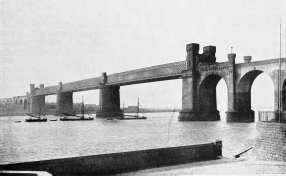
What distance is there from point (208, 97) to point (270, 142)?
38.0m

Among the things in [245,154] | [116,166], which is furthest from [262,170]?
[245,154]

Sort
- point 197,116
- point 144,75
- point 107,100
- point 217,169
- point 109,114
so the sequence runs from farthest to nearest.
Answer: point 107,100, point 109,114, point 144,75, point 197,116, point 217,169

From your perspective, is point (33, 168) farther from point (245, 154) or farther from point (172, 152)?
point (245, 154)

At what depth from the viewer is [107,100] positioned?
78.9 metres

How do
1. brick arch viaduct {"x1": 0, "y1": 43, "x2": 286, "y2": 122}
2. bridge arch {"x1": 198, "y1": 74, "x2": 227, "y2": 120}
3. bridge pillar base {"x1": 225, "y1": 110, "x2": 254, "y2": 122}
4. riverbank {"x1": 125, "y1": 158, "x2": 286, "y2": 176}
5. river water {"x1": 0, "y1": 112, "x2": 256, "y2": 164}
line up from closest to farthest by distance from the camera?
riverbank {"x1": 125, "y1": 158, "x2": 286, "y2": 176} → river water {"x1": 0, "y1": 112, "x2": 256, "y2": 164} → brick arch viaduct {"x1": 0, "y1": 43, "x2": 286, "y2": 122} → bridge pillar base {"x1": 225, "y1": 110, "x2": 254, "y2": 122} → bridge arch {"x1": 198, "y1": 74, "x2": 227, "y2": 120}

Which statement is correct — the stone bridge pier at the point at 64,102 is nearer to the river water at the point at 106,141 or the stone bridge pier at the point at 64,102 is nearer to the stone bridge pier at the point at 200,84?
the stone bridge pier at the point at 200,84

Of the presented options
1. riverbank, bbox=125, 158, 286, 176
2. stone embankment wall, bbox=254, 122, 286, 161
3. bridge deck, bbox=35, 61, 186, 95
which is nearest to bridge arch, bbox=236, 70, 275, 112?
bridge deck, bbox=35, 61, 186, 95

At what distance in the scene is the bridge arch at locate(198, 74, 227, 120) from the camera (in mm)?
53906

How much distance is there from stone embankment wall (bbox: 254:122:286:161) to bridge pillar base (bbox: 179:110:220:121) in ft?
113

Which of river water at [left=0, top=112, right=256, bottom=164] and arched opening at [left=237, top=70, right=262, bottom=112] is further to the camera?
arched opening at [left=237, top=70, right=262, bottom=112]

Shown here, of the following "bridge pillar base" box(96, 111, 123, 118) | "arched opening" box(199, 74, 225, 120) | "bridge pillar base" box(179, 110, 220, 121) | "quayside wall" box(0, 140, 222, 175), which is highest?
"arched opening" box(199, 74, 225, 120)

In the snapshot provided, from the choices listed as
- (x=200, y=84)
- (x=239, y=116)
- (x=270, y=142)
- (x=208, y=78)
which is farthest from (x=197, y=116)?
(x=270, y=142)

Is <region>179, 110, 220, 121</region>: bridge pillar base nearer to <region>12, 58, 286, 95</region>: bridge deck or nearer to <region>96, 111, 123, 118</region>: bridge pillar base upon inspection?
<region>12, 58, 286, 95</region>: bridge deck

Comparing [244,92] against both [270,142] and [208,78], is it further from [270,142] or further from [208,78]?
[270,142]
